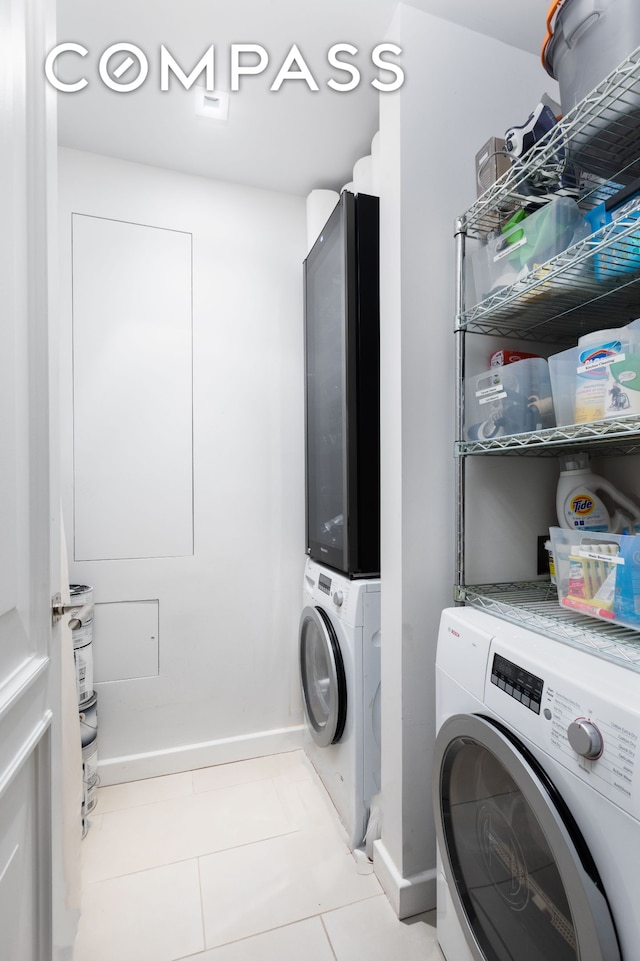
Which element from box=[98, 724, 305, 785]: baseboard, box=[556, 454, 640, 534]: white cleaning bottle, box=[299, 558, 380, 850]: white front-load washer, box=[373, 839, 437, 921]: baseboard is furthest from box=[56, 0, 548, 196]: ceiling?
box=[98, 724, 305, 785]: baseboard

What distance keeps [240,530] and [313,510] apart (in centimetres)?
36

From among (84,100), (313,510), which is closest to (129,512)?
(313,510)

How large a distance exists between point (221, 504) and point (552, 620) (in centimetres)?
146

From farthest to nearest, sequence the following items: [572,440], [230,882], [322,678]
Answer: [322,678] < [230,882] < [572,440]

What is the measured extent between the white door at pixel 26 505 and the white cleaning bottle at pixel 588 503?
120 centimetres

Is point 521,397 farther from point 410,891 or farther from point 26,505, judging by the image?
point 410,891

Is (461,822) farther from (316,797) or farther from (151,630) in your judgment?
(151,630)

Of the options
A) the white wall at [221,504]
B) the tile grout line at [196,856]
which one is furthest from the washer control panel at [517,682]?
the white wall at [221,504]

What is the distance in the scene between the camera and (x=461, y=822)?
1.02m

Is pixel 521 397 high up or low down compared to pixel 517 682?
up

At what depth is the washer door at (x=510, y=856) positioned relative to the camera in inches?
26.1

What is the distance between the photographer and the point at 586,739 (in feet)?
2.25


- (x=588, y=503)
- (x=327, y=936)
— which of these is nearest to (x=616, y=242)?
(x=588, y=503)

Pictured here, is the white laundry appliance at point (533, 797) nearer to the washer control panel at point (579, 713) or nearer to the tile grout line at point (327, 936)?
the washer control panel at point (579, 713)
